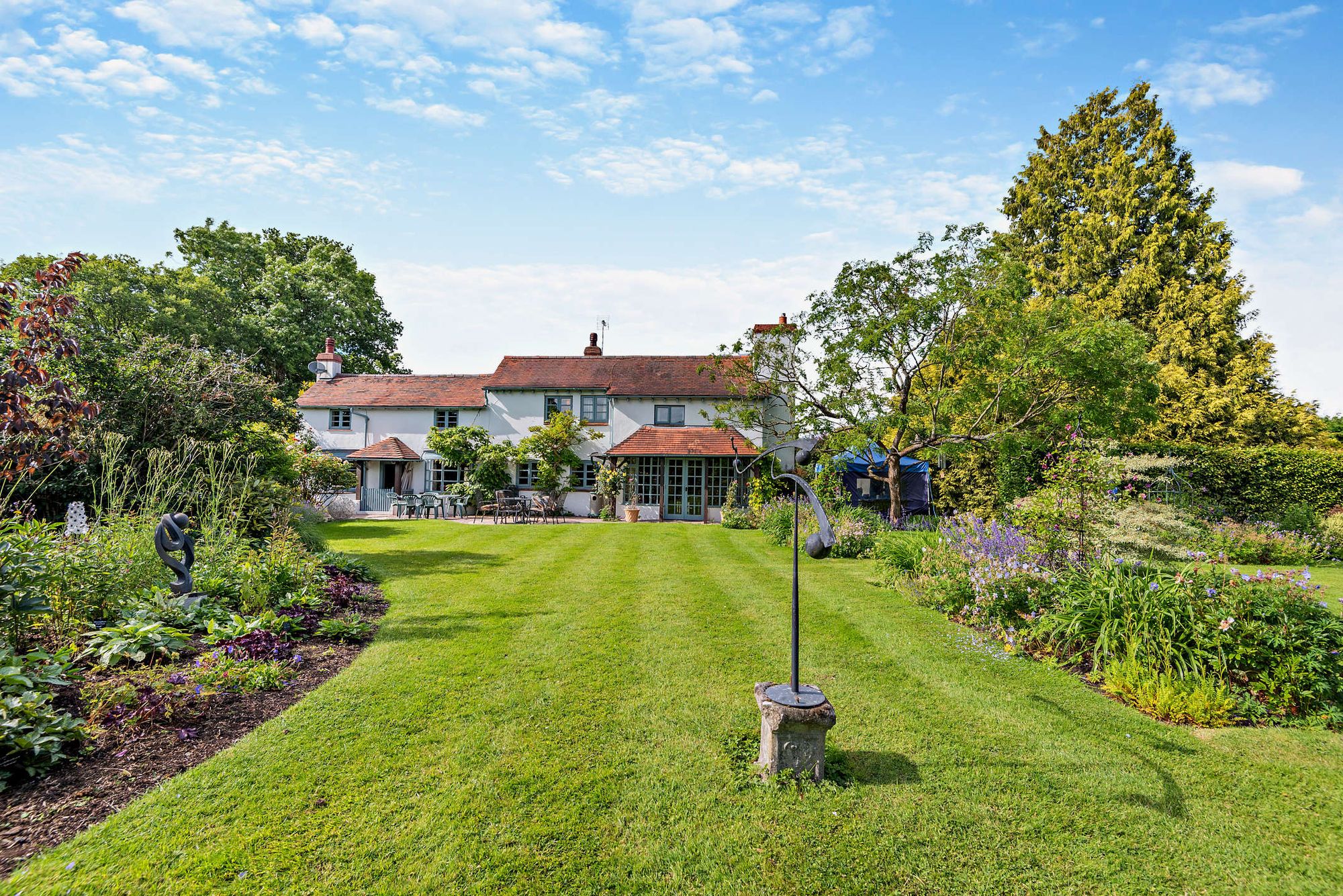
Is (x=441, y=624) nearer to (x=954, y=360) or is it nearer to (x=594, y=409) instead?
(x=954, y=360)

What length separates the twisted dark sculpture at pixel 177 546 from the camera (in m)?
5.74

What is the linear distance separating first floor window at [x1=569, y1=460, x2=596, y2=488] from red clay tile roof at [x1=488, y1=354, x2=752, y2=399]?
311 cm

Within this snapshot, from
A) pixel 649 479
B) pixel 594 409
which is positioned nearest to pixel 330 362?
pixel 594 409

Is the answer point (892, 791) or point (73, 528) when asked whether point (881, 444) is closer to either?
point (892, 791)

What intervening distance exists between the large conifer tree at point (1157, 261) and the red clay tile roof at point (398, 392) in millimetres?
23552

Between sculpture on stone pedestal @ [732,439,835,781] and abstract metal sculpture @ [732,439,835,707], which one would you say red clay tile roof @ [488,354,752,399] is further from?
sculpture on stone pedestal @ [732,439,835,781]

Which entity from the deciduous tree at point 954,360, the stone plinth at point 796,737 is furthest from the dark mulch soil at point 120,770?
the deciduous tree at point 954,360

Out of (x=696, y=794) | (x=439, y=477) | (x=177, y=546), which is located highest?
(x=439, y=477)

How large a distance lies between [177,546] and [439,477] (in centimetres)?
1929

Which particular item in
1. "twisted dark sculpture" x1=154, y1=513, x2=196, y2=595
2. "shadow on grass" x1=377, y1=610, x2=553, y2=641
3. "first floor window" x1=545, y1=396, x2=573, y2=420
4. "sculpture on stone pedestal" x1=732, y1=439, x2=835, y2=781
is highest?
"first floor window" x1=545, y1=396, x2=573, y2=420

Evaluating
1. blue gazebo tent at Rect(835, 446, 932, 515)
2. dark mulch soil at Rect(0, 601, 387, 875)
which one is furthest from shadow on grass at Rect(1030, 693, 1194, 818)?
blue gazebo tent at Rect(835, 446, 932, 515)

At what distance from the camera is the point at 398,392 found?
86.4ft

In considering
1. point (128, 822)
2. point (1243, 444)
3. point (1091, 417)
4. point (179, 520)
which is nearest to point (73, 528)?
point (179, 520)

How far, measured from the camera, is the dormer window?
2394cm
